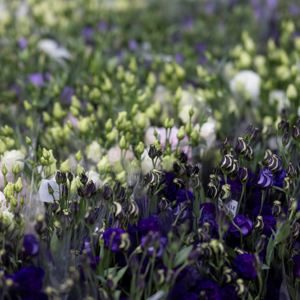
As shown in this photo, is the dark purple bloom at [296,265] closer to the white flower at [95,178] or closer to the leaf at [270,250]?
the leaf at [270,250]

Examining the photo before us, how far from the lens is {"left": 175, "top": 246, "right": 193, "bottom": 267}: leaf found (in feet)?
5.73

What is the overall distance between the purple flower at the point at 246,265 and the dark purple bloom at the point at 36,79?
1783mm

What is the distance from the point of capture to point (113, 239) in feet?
5.87

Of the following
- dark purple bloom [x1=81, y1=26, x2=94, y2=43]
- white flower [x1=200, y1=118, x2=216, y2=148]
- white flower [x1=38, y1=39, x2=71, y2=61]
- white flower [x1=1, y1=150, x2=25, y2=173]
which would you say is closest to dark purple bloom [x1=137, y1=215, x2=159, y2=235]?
white flower [x1=1, y1=150, x2=25, y2=173]

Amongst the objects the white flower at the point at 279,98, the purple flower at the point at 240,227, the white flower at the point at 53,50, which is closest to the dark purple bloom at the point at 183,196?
the purple flower at the point at 240,227

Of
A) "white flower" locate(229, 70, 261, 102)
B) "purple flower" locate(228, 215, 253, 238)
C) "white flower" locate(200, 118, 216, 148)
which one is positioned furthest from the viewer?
"white flower" locate(229, 70, 261, 102)

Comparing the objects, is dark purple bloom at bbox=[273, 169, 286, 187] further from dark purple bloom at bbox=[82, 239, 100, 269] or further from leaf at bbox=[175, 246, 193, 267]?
dark purple bloom at bbox=[82, 239, 100, 269]

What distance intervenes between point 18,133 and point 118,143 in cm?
45

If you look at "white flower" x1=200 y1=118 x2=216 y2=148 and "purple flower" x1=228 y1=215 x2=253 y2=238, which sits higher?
"white flower" x1=200 y1=118 x2=216 y2=148

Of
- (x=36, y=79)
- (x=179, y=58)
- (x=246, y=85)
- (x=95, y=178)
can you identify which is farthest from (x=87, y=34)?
(x=95, y=178)

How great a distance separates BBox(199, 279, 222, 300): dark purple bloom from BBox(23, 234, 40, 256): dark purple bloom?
1.66 ft

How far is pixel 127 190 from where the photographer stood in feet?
6.93

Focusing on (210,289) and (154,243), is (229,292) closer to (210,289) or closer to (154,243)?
(210,289)

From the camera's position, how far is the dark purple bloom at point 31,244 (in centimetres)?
173
